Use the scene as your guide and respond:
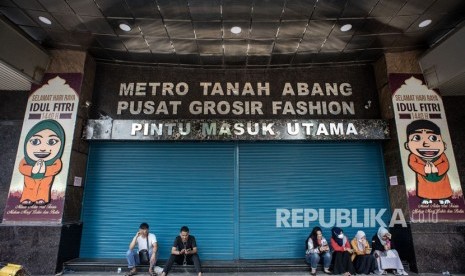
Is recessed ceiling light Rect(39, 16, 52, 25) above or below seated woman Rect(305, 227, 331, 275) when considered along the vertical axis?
above

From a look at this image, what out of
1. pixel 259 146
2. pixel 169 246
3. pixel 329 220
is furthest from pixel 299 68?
pixel 169 246

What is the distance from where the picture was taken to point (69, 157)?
7.20 meters

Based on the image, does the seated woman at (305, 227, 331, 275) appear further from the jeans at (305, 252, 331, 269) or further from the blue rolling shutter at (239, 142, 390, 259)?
the blue rolling shutter at (239, 142, 390, 259)

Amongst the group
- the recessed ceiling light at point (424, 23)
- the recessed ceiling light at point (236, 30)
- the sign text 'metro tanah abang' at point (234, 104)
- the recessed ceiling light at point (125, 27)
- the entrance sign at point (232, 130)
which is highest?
the recessed ceiling light at point (125, 27)

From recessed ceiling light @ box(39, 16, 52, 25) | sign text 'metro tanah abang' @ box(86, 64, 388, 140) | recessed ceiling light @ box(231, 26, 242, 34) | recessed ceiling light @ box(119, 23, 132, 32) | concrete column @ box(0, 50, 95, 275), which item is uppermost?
recessed ceiling light @ box(119, 23, 132, 32)

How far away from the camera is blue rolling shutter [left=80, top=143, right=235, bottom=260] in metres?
7.50

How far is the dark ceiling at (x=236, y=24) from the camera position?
6.12 meters

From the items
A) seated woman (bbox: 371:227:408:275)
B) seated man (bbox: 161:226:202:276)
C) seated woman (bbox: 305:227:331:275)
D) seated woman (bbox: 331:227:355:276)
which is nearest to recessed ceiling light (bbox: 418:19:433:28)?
seated woman (bbox: 371:227:408:275)

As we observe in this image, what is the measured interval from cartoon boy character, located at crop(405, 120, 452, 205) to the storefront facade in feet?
1.06

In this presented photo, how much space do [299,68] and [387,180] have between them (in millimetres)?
4101

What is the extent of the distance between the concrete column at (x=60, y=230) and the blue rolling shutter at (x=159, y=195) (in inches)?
14.3

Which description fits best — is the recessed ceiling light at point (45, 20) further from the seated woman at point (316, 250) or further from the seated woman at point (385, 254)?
the seated woman at point (385, 254)

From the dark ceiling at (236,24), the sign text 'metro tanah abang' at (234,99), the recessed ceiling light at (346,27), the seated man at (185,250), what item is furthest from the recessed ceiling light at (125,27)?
the recessed ceiling light at (346,27)

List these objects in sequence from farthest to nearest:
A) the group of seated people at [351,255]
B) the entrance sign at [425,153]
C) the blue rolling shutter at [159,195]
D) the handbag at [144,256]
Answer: the blue rolling shutter at [159,195]
the entrance sign at [425,153]
the handbag at [144,256]
the group of seated people at [351,255]
